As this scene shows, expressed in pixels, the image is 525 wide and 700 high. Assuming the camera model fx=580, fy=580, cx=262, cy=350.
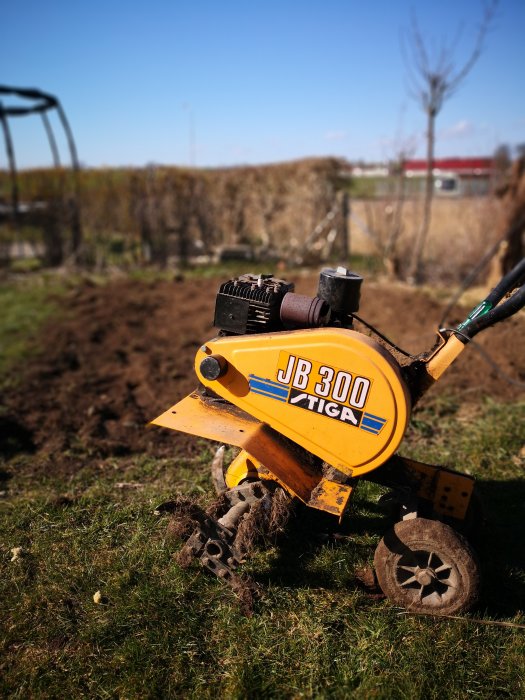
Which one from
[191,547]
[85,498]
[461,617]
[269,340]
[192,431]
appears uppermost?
[269,340]

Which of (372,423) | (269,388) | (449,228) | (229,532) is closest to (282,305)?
(269,388)

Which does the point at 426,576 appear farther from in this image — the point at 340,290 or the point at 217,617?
the point at 340,290

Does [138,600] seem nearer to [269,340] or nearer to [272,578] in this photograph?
[272,578]

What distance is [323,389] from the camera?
9.91 ft

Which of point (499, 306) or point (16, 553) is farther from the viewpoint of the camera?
point (16, 553)

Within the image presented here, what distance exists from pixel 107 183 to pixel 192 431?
1428 cm

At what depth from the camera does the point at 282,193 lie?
16672 mm

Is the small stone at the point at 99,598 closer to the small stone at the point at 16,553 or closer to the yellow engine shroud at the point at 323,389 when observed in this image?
the small stone at the point at 16,553

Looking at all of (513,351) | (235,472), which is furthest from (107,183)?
(235,472)

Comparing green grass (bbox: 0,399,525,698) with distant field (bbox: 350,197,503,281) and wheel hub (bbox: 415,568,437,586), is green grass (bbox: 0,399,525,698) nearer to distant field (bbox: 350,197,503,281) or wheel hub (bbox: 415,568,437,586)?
wheel hub (bbox: 415,568,437,586)

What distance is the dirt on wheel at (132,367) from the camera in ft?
17.6

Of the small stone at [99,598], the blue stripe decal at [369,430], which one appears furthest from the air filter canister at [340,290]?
the small stone at [99,598]

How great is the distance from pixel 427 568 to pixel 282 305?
1.58 meters

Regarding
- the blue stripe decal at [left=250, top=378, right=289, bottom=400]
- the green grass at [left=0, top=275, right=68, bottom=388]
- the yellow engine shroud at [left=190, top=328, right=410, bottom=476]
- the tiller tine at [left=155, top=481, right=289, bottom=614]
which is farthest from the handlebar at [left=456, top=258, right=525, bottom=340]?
the green grass at [left=0, top=275, right=68, bottom=388]
